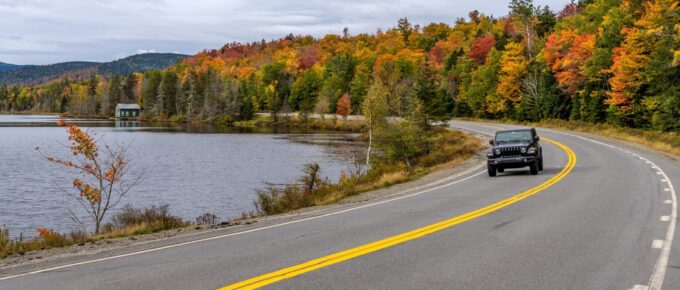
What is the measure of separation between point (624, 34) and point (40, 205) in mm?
52662

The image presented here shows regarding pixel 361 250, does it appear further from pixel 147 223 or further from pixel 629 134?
pixel 629 134

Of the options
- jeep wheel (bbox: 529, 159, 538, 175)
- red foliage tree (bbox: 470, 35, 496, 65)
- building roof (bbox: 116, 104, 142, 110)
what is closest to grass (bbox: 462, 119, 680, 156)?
jeep wheel (bbox: 529, 159, 538, 175)

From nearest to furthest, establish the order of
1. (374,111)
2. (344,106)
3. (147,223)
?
(147,223), (374,111), (344,106)

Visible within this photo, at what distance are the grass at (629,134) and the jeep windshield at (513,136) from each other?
14942 millimetres

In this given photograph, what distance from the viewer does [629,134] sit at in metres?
48.2

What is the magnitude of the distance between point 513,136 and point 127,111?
613 ft

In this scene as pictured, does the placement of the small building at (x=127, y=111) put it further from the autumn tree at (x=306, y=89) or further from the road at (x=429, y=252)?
the road at (x=429, y=252)

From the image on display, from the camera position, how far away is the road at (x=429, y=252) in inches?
304

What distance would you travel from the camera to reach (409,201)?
55.3 ft

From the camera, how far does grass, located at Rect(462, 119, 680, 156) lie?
38072mm

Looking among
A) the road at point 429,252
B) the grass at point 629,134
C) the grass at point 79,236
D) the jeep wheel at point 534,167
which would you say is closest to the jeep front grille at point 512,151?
the jeep wheel at point 534,167

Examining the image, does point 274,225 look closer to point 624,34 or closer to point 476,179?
point 476,179

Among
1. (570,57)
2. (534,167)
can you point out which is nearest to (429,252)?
(534,167)

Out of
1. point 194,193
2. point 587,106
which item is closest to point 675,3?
point 587,106
